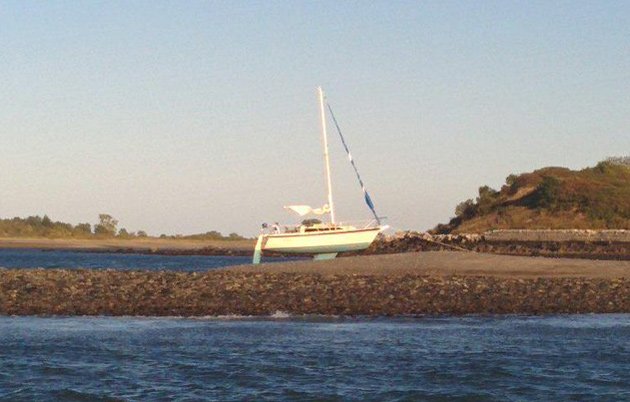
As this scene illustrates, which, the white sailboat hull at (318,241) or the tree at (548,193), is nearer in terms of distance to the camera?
the white sailboat hull at (318,241)

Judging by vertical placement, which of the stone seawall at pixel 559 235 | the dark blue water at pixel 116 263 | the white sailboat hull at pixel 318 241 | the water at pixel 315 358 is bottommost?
the water at pixel 315 358

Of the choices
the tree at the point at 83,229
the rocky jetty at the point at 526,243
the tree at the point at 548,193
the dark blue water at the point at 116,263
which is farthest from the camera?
the tree at the point at 83,229

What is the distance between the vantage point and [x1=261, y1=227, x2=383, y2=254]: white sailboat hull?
64.9 meters

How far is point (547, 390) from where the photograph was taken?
19.9 m

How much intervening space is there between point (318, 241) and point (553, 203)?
1745 inches

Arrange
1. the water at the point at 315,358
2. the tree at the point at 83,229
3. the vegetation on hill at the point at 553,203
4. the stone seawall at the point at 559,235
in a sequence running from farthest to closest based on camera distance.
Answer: the tree at the point at 83,229
the vegetation on hill at the point at 553,203
the stone seawall at the point at 559,235
the water at the point at 315,358

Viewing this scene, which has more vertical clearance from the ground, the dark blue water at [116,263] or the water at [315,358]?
the dark blue water at [116,263]

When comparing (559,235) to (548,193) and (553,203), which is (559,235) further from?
(548,193)

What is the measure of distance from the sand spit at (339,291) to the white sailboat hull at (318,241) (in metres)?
13.7

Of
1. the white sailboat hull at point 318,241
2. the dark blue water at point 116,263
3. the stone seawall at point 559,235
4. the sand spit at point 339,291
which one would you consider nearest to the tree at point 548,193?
the stone seawall at point 559,235

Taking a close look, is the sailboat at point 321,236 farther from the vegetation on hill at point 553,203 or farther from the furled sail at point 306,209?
the vegetation on hill at point 553,203

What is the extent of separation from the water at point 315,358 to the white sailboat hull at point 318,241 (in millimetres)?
31632

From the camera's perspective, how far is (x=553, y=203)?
10375 cm

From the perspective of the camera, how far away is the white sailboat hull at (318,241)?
64938 millimetres
